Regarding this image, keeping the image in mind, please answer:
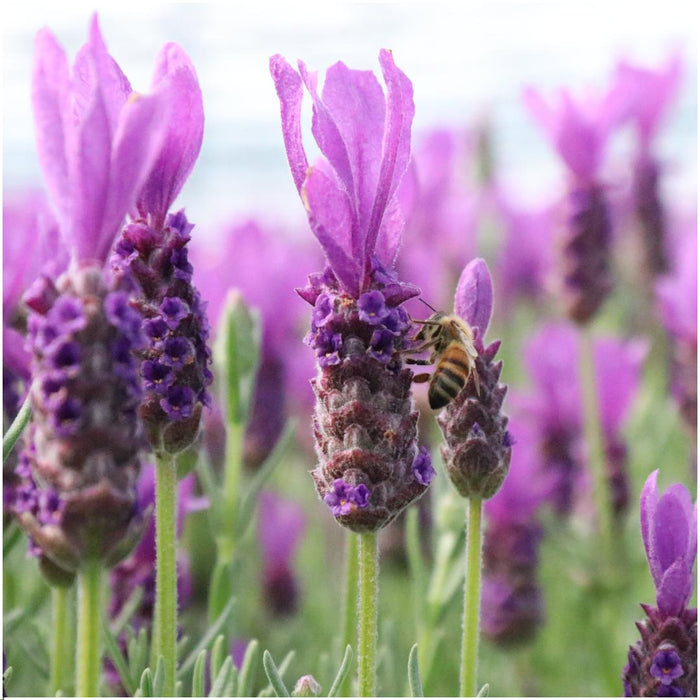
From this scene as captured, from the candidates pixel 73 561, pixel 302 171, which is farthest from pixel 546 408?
pixel 73 561

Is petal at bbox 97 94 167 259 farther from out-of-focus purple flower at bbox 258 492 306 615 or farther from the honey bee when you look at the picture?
out-of-focus purple flower at bbox 258 492 306 615

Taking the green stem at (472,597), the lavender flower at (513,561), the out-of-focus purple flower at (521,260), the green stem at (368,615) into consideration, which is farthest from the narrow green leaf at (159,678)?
the out-of-focus purple flower at (521,260)

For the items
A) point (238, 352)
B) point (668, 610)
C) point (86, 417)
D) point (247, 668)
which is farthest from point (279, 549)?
point (86, 417)

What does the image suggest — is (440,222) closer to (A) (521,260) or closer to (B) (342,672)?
(A) (521,260)

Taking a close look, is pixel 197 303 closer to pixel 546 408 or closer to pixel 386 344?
pixel 386 344

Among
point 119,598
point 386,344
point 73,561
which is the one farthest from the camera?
point 119,598

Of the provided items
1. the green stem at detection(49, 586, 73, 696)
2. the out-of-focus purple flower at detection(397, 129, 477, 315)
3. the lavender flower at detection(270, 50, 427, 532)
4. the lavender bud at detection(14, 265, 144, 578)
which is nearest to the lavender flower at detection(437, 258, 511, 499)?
the lavender flower at detection(270, 50, 427, 532)
